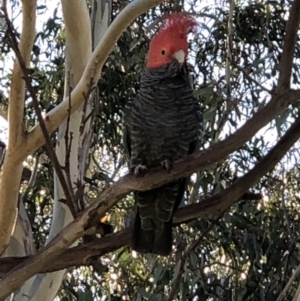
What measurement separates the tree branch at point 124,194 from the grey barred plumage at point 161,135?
0.72 feet

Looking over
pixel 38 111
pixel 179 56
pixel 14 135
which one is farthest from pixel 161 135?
pixel 38 111

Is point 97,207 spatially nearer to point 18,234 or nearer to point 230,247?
point 18,234

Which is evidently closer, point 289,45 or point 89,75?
point 289,45

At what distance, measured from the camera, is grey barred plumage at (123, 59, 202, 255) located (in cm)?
158

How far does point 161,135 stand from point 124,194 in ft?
1.35

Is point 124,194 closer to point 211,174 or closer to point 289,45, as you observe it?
point 289,45

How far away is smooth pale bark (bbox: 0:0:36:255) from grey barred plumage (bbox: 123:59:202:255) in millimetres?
290

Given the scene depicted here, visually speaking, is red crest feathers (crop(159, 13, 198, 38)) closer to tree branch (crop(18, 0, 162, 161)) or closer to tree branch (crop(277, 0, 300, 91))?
tree branch (crop(18, 0, 162, 161))

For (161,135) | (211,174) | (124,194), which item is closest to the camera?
(124,194)

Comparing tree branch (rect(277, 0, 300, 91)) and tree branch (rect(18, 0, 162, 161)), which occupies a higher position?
tree branch (rect(18, 0, 162, 161))

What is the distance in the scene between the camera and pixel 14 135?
1.48m

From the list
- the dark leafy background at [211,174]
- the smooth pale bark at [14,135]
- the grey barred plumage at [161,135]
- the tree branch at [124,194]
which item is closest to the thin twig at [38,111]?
the tree branch at [124,194]

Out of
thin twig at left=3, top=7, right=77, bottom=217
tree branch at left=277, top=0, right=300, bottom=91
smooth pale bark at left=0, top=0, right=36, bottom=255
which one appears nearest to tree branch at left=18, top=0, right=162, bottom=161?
smooth pale bark at left=0, top=0, right=36, bottom=255

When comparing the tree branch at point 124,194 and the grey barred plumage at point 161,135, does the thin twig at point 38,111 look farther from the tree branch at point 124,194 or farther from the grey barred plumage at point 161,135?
the grey barred plumage at point 161,135
